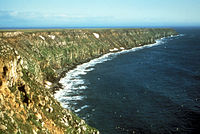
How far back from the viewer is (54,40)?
4707 inches

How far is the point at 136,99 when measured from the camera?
6050 centimetres

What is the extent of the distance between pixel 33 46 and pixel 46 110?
6794 centimetres

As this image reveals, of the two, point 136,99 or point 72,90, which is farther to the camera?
point 72,90

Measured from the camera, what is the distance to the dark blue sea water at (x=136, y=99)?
45.5 m

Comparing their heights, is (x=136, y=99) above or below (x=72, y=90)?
below

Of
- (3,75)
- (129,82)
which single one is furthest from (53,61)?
(3,75)

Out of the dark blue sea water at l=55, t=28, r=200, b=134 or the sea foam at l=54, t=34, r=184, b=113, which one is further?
the sea foam at l=54, t=34, r=184, b=113

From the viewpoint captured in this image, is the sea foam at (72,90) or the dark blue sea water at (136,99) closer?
the dark blue sea water at (136,99)

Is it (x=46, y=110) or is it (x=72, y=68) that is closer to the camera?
(x=46, y=110)

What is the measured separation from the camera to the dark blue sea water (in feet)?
149

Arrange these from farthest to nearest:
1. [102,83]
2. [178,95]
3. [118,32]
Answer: [118,32]
[102,83]
[178,95]

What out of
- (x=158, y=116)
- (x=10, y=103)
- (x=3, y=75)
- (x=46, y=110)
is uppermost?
(x=3, y=75)

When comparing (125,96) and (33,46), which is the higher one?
(33,46)

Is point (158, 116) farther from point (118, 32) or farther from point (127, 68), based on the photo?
point (118, 32)
